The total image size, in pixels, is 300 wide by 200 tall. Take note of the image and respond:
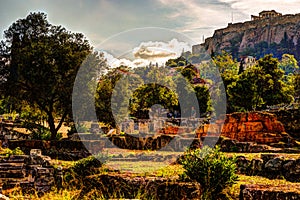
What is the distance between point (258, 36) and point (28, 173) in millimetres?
131372

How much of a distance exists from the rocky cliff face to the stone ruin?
122 m

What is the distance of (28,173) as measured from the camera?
13477 millimetres

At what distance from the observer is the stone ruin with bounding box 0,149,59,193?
429 inches

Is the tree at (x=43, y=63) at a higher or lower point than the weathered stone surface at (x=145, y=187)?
higher

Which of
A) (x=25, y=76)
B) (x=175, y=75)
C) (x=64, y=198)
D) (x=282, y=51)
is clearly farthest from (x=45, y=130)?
(x=282, y=51)

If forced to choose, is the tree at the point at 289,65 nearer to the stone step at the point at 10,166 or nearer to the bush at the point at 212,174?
the stone step at the point at 10,166

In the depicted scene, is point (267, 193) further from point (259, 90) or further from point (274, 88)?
point (274, 88)

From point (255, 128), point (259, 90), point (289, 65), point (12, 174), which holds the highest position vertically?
point (289, 65)

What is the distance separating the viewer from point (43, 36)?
28.4m

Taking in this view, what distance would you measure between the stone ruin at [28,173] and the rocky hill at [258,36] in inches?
4698

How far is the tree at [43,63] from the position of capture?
2634 cm

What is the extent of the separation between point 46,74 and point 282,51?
11073cm

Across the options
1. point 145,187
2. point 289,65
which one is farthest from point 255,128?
point 289,65

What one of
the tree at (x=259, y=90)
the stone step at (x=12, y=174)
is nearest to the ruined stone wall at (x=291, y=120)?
the tree at (x=259, y=90)
